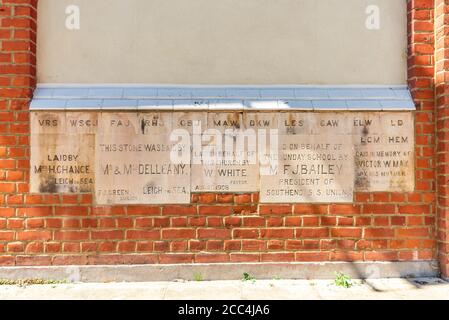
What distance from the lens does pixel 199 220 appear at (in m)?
4.38

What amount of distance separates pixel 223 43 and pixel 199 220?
6.70 ft

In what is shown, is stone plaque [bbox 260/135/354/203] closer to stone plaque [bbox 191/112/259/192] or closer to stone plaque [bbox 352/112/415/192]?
stone plaque [bbox 352/112/415/192]

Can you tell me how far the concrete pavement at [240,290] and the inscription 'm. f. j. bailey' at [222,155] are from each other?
0.92m

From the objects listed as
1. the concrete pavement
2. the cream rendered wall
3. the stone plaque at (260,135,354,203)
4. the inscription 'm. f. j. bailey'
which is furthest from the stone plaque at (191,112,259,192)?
the concrete pavement

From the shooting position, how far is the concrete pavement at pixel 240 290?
393 cm

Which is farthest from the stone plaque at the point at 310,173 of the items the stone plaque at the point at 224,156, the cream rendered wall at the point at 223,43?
the cream rendered wall at the point at 223,43

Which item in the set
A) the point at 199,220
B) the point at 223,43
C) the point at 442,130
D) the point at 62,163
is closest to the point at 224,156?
the point at 199,220

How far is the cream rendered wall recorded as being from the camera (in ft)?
14.7

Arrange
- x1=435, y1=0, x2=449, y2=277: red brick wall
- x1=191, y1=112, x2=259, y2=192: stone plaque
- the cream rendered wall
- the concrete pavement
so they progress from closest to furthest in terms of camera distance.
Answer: the concrete pavement → x1=435, y1=0, x2=449, y2=277: red brick wall → x1=191, y1=112, x2=259, y2=192: stone plaque → the cream rendered wall

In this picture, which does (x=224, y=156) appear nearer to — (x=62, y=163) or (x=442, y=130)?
(x=62, y=163)

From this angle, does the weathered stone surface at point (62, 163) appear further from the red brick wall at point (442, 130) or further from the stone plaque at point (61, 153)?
the red brick wall at point (442, 130)

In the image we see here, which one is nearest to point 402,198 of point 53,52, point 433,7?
point 433,7

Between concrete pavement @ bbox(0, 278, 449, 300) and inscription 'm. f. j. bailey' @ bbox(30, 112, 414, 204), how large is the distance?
92 cm

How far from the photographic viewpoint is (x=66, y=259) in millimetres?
4324
